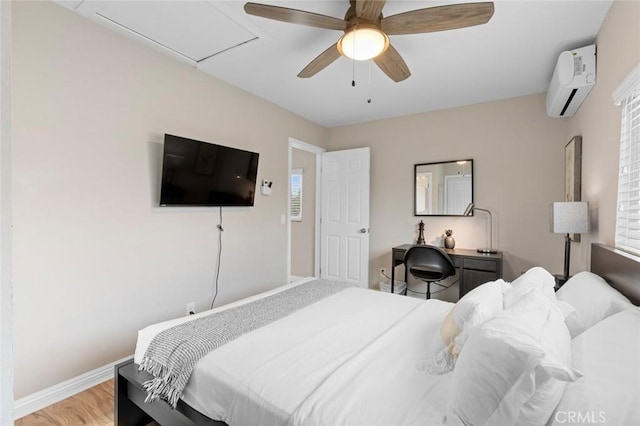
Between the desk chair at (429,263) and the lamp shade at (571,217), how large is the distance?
1.11 m

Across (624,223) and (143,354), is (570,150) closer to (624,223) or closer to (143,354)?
(624,223)

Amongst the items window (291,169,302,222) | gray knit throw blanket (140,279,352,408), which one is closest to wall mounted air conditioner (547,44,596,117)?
gray knit throw blanket (140,279,352,408)

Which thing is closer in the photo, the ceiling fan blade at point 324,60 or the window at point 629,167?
the window at point 629,167

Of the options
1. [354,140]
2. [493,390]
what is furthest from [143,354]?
[354,140]

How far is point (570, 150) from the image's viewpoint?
271 cm

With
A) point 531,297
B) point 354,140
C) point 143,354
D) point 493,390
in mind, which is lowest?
point 143,354

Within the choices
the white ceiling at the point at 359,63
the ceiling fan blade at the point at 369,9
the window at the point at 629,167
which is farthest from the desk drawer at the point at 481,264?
the ceiling fan blade at the point at 369,9

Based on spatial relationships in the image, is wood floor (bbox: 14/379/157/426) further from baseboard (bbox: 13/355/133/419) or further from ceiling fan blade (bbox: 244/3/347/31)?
ceiling fan blade (bbox: 244/3/347/31)

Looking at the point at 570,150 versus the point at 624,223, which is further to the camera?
the point at 570,150

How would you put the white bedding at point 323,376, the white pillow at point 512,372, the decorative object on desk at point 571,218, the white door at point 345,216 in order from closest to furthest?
1. the white pillow at point 512,372
2. the white bedding at point 323,376
3. the decorative object on desk at point 571,218
4. the white door at point 345,216

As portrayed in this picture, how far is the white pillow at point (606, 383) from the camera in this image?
639 mm

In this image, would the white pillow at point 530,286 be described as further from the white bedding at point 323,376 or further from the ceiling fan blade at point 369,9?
the ceiling fan blade at point 369,9

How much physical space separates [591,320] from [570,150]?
2.12 meters

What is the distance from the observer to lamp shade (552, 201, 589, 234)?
211cm
